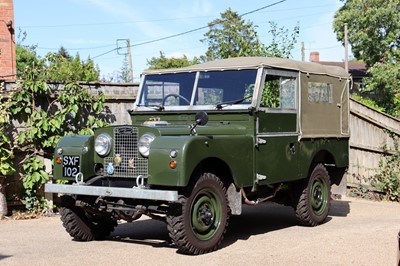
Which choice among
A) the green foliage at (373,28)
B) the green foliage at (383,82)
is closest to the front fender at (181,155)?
the green foliage at (383,82)

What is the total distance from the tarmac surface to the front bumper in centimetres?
69

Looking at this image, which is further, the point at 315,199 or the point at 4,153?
the point at 4,153

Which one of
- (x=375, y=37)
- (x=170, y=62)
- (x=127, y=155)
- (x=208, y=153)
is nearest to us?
(x=208, y=153)

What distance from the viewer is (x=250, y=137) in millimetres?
7520

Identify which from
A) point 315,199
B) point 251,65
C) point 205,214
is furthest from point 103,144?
point 315,199

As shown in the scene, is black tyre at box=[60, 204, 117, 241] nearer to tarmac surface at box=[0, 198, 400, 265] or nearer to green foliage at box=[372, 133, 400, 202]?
tarmac surface at box=[0, 198, 400, 265]

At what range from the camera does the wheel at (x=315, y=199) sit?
874cm

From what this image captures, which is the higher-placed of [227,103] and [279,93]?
[279,93]

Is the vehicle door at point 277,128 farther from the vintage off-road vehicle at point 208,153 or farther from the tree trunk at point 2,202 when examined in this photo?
the tree trunk at point 2,202

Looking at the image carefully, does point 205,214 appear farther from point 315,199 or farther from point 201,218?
point 315,199

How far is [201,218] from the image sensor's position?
676 cm

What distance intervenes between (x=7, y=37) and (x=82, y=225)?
734cm

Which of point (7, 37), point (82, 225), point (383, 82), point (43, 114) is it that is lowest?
point (82, 225)

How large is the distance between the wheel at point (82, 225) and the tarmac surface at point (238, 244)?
0.41 feet
